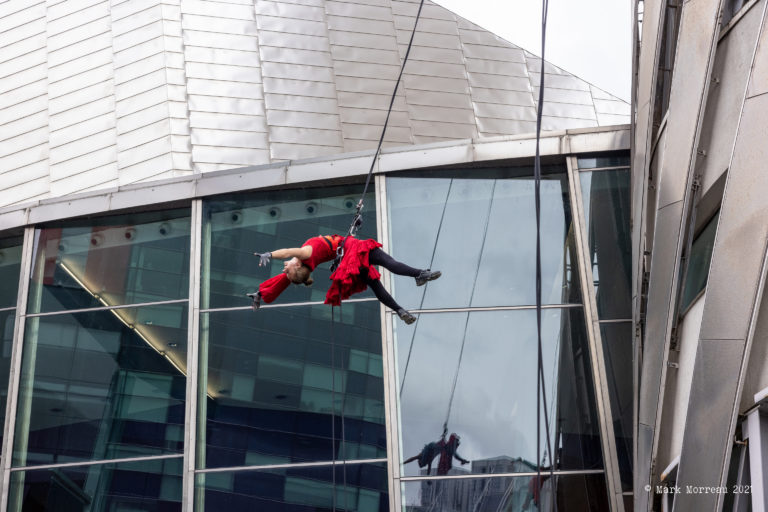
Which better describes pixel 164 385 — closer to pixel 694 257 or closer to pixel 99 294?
pixel 99 294

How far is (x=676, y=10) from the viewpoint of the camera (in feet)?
41.9

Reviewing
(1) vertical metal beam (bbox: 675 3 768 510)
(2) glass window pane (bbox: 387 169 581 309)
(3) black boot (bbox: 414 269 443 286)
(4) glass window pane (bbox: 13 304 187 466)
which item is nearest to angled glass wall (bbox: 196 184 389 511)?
(4) glass window pane (bbox: 13 304 187 466)

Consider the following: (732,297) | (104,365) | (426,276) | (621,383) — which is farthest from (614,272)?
(104,365)

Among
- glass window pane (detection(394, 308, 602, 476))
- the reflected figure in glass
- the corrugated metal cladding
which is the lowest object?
the reflected figure in glass

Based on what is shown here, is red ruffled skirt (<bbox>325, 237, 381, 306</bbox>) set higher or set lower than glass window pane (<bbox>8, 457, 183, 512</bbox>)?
higher

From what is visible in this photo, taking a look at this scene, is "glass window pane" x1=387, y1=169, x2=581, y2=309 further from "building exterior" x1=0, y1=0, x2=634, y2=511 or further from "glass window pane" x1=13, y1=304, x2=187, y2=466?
"glass window pane" x1=13, y1=304, x2=187, y2=466

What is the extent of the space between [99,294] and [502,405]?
647 centimetres

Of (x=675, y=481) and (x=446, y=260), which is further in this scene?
(x=446, y=260)

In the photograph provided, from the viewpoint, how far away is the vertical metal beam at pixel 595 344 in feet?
45.2

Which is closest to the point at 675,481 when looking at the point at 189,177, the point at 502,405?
the point at 502,405

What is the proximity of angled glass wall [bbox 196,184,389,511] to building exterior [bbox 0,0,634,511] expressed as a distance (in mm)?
32

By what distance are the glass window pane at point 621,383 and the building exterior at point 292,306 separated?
3 centimetres

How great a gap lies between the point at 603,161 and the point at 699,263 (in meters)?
4.55

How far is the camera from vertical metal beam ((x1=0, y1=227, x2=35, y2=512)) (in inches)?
594
